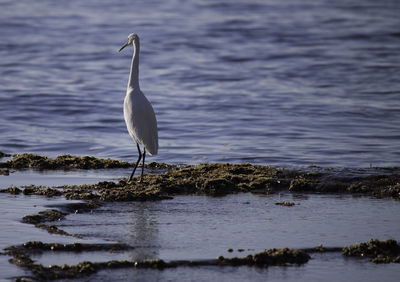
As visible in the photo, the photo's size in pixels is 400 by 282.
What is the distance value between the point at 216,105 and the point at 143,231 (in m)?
11.4

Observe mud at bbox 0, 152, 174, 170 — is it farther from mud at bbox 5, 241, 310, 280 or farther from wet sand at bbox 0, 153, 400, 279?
mud at bbox 5, 241, 310, 280

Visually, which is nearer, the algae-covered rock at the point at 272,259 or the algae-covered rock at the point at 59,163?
the algae-covered rock at the point at 272,259

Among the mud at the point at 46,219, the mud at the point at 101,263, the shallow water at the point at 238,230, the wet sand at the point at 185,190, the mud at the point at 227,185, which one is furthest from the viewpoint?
the mud at the point at 227,185

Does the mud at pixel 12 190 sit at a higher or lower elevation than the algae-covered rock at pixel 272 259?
higher

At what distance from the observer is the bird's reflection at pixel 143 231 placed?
19.5ft

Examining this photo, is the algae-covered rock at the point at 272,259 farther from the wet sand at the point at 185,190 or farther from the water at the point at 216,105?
the water at the point at 216,105

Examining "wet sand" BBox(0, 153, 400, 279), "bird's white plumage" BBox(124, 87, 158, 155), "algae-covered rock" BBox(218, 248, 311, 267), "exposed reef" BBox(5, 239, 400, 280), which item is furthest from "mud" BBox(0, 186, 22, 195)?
"algae-covered rock" BBox(218, 248, 311, 267)

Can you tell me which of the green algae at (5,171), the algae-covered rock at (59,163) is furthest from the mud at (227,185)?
the algae-covered rock at (59,163)

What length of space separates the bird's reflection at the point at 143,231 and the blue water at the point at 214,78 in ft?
13.2

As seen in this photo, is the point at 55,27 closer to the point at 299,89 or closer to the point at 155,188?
the point at 299,89

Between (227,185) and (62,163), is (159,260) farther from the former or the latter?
(62,163)

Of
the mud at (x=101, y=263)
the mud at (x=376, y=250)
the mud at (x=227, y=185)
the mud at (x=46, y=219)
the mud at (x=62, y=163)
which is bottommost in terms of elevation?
the mud at (x=101, y=263)

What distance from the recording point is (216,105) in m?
17.8

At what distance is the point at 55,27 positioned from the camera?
32406mm
